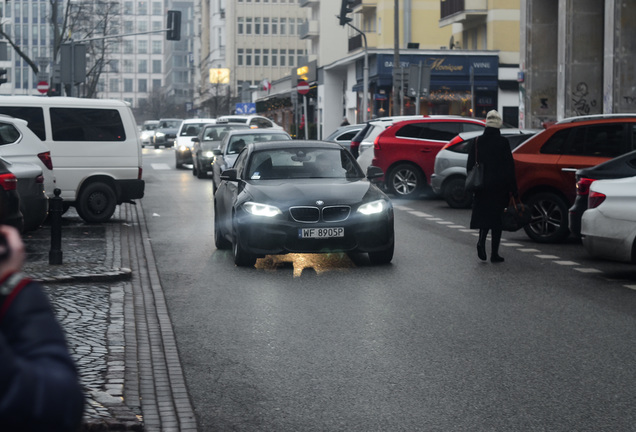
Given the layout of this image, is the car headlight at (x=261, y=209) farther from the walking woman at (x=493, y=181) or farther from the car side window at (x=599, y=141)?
the car side window at (x=599, y=141)

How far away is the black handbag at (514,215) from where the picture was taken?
1356cm

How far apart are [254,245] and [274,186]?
0.87 meters

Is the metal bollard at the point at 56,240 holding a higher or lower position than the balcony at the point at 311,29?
lower

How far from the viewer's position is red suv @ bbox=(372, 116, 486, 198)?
24156mm

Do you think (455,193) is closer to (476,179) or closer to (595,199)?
(476,179)

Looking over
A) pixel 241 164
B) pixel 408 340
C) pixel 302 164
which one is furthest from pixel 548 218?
pixel 408 340

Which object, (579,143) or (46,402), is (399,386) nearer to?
(46,402)

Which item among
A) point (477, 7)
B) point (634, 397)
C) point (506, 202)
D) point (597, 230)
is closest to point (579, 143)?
point (506, 202)

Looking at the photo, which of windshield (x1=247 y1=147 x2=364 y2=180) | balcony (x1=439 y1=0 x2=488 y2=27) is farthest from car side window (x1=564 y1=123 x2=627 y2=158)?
balcony (x1=439 y1=0 x2=488 y2=27)

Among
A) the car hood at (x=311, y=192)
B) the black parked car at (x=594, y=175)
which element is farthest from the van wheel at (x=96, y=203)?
the black parked car at (x=594, y=175)

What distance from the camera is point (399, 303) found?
32.6ft

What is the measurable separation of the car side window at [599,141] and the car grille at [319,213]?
422cm

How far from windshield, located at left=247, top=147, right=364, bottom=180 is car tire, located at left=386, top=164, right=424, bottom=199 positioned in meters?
10.5

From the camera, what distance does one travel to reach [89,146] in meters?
17.9
